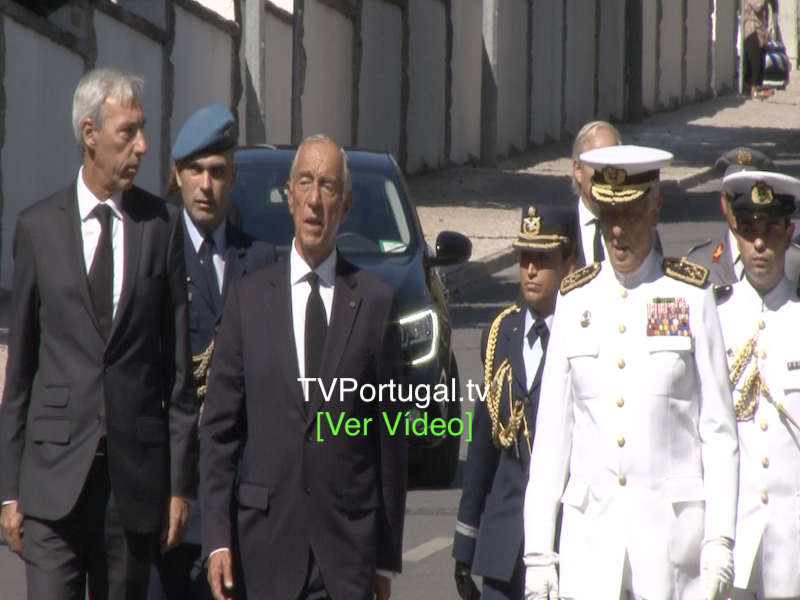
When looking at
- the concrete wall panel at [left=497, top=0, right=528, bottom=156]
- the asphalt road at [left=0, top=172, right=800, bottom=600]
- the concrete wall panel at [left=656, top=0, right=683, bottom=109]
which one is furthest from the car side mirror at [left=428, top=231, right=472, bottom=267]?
the concrete wall panel at [left=656, top=0, right=683, bottom=109]

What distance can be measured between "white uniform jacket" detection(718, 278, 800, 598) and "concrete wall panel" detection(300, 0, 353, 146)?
17.9 m

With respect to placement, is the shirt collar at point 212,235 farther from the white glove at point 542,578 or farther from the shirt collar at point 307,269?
the white glove at point 542,578

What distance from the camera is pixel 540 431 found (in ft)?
15.9

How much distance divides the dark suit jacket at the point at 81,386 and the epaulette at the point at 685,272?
152cm

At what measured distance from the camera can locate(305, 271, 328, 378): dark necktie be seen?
4980 millimetres

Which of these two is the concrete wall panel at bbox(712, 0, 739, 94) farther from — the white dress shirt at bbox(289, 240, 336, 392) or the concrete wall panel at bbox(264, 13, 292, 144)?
the white dress shirt at bbox(289, 240, 336, 392)

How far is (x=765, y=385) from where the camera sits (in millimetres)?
5262

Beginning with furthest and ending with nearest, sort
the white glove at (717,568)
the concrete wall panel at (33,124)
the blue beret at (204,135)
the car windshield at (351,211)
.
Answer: the concrete wall panel at (33,124) < the car windshield at (351,211) < the blue beret at (204,135) < the white glove at (717,568)

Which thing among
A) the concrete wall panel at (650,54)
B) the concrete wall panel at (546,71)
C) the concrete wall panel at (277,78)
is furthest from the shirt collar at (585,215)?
the concrete wall panel at (650,54)

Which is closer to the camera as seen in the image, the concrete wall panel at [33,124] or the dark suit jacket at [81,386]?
the dark suit jacket at [81,386]

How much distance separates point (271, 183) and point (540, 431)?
5574 millimetres

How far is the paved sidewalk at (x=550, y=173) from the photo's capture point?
21828mm

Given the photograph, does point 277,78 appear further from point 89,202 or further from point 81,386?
point 81,386

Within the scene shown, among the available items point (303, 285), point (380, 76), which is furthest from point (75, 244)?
point (380, 76)
